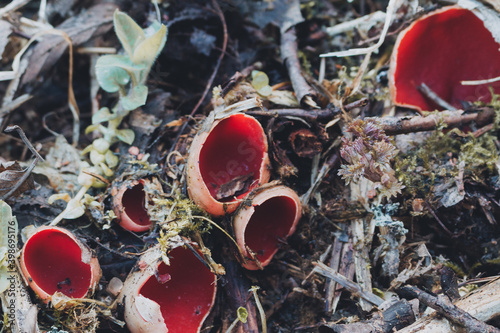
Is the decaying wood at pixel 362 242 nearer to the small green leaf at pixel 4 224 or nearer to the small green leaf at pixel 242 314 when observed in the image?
the small green leaf at pixel 242 314

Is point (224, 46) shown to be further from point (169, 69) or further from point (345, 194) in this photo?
point (345, 194)

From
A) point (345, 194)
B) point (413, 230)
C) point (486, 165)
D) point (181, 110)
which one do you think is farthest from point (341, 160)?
point (181, 110)

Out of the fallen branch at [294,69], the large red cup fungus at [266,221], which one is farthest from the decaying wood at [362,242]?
the fallen branch at [294,69]

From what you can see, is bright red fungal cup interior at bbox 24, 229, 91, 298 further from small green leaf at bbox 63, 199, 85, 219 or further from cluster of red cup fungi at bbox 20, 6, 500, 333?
small green leaf at bbox 63, 199, 85, 219

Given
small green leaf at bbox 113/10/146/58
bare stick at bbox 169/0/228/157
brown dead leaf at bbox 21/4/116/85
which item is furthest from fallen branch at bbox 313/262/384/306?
brown dead leaf at bbox 21/4/116/85

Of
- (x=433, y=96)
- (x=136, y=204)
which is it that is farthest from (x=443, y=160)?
(x=136, y=204)

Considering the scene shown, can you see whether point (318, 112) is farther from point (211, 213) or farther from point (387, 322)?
point (387, 322)
